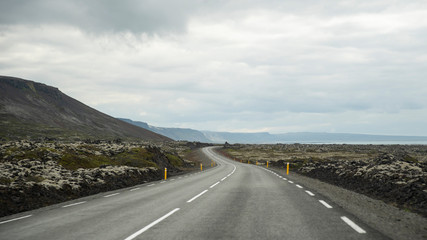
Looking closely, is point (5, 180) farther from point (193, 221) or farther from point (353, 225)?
point (353, 225)

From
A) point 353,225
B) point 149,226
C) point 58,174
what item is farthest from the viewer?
point 58,174

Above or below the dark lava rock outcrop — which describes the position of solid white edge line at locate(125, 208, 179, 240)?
below

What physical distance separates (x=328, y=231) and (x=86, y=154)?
27740mm

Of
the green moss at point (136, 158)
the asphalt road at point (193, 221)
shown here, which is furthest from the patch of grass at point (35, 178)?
the green moss at point (136, 158)

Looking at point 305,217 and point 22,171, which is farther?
point 22,171

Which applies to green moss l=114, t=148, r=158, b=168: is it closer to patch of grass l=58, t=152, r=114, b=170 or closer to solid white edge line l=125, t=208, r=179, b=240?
patch of grass l=58, t=152, r=114, b=170

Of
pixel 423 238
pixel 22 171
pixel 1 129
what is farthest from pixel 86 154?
pixel 1 129

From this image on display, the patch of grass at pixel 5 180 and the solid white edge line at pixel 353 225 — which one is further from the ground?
the solid white edge line at pixel 353 225

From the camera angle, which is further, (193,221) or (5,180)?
(5,180)

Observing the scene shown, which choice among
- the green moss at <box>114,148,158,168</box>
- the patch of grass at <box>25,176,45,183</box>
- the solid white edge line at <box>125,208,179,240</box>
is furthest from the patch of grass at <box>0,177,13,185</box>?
the green moss at <box>114,148,158,168</box>

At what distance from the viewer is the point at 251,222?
28.0 ft

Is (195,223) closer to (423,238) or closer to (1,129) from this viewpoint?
(423,238)

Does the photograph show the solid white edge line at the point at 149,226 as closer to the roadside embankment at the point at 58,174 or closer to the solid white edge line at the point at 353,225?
the solid white edge line at the point at 353,225

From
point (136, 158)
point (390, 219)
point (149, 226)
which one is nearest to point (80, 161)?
point (136, 158)
